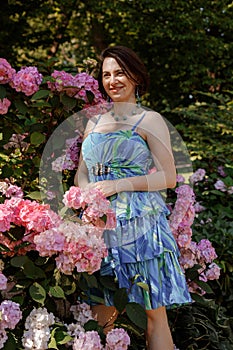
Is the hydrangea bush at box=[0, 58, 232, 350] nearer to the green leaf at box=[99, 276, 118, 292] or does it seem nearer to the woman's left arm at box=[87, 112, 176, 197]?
the green leaf at box=[99, 276, 118, 292]

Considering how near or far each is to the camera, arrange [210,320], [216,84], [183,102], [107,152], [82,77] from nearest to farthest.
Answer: [107,152], [82,77], [210,320], [216,84], [183,102]

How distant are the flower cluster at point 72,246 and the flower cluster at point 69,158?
0.59 metres

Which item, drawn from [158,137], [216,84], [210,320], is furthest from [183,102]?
[158,137]

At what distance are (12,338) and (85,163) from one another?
0.76 meters

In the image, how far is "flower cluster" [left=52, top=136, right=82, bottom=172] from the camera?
7.89 ft

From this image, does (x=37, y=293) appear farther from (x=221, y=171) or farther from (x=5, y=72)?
(x=221, y=171)

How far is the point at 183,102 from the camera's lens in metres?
9.51

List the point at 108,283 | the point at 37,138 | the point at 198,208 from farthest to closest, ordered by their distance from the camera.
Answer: the point at 198,208 < the point at 37,138 < the point at 108,283

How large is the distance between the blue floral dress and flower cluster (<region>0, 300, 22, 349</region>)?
385 millimetres

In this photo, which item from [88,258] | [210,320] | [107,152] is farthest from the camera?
[210,320]

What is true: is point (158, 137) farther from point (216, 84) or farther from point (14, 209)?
point (216, 84)

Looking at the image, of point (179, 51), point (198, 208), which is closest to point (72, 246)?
point (198, 208)

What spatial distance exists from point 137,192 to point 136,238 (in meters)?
0.18

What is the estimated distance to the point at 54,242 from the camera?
1.83m
